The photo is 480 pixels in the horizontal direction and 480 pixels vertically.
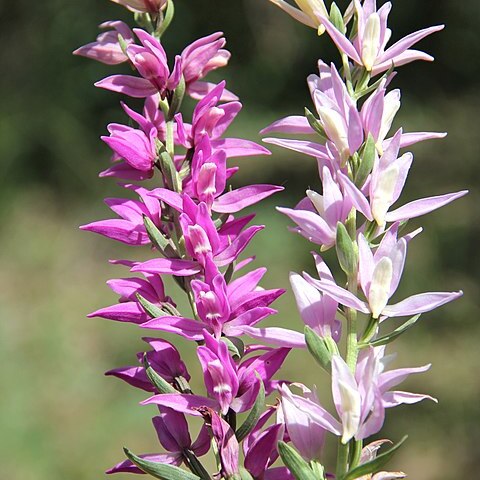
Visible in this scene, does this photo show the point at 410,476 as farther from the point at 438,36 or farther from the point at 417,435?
the point at 438,36

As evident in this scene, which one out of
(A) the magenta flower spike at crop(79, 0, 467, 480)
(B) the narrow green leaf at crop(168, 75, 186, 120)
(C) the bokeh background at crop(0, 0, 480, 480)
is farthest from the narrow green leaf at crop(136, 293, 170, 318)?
(C) the bokeh background at crop(0, 0, 480, 480)

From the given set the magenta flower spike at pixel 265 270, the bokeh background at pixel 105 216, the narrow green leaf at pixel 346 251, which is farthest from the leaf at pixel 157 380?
the bokeh background at pixel 105 216

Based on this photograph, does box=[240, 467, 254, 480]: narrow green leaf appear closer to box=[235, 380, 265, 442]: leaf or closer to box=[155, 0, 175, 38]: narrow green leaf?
box=[235, 380, 265, 442]: leaf

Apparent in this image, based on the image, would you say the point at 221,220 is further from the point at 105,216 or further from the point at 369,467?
the point at 105,216

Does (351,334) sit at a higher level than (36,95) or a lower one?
lower

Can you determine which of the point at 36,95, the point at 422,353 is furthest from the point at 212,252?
the point at 36,95

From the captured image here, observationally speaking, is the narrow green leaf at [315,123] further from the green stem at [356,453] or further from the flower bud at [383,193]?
the green stem at [356,453]

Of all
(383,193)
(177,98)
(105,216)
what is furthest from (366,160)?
(105,216)
